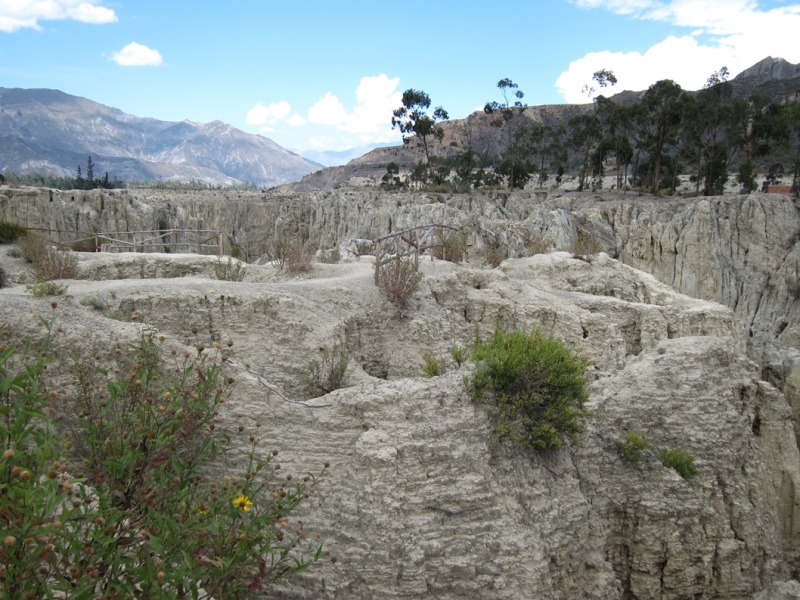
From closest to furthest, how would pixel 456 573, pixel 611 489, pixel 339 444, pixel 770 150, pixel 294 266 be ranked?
pixel 456 573
pixel 339 444
pixel 611 489
pixel 294 266
pixel 770 150

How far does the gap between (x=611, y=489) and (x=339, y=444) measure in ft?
→ 14.3

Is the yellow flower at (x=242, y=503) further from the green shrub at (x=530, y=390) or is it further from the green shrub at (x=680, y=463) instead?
the green shrub at (x=680, y=463)

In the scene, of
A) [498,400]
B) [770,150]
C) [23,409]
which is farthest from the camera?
[770,150]

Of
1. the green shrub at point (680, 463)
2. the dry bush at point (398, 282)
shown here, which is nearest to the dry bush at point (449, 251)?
the dry bush at point (398, 282)

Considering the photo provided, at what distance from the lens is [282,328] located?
381 inches

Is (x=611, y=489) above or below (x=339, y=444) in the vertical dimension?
below

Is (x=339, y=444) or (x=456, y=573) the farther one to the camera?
(x=339, y=444)

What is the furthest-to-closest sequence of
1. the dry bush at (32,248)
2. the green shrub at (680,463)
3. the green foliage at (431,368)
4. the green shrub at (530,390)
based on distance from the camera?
the dry bush at (32,248) → the green foliage at (431,368) → the green shrub at (680,463) → the green shrub at (530,390)

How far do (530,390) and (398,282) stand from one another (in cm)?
401

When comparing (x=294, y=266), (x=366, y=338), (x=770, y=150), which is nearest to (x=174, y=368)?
(x=366, y=338)

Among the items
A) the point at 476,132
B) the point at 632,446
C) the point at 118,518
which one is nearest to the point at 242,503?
the point at 118,518

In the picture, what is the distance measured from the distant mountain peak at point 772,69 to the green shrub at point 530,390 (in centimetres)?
14189

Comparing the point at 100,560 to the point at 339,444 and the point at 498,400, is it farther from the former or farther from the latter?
the point at 498,400

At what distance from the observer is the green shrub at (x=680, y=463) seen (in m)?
9.27
